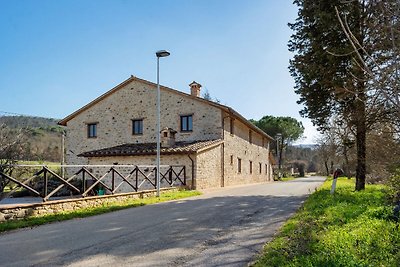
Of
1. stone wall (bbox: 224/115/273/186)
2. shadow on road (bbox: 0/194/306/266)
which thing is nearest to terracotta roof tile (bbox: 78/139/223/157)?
stone wall (bbox: 224/115/273/186)

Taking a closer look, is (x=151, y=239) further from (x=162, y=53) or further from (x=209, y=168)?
(x=209, y=168)

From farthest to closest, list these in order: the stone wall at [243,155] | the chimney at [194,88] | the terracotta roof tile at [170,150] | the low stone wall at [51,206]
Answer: the chimney at [194,88], the stone wall at [243,155], the terracotta roof tile at [170,150], the low stone wall at [51,206]

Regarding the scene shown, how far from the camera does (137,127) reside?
2442 centimetres

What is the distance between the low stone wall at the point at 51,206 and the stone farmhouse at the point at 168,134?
23.9 feet

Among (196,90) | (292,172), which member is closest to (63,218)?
→ (196,90)

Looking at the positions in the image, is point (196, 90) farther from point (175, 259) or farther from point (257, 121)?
point (257, 121)

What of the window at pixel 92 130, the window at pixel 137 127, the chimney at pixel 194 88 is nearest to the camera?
the window at pixel 137 127

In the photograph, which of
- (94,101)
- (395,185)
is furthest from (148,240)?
(94,101)

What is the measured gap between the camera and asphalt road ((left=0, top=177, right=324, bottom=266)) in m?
4.92

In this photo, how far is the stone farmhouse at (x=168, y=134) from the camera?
19.5 metres

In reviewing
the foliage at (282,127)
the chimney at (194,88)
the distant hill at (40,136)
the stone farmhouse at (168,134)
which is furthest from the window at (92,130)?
the foliage at (282,127)

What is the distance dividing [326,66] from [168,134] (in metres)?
10.8

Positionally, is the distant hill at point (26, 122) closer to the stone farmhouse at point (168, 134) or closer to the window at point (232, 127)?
the stone farmhouse at point (168, 134)

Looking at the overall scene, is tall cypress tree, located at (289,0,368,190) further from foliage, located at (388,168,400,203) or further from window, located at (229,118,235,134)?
window, located at (229,118,235,134)
